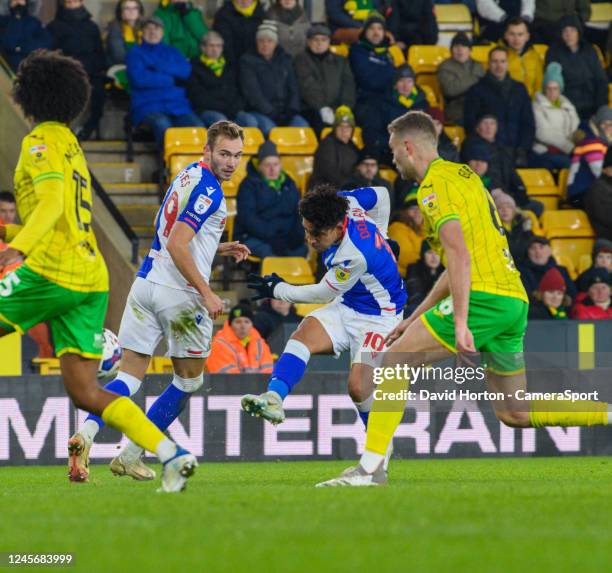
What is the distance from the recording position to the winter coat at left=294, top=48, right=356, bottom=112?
688 inches

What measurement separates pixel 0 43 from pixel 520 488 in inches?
415

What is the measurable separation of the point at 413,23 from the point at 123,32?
161 inches

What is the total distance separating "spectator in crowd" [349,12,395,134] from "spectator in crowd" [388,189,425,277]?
1.75m

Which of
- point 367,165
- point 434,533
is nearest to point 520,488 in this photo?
point 434,533

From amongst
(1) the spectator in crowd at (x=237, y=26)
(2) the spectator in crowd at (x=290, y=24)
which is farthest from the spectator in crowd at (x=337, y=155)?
(2) the spectator in crowd at (x=290, y=24)

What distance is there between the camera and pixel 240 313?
555 inches

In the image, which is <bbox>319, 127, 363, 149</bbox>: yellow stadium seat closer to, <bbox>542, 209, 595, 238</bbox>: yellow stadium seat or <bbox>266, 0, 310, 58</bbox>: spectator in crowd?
<bbox>266, 0, 310, 58</bbox>: spectator in crowd

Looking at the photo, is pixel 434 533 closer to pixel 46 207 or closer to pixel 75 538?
pixel 75 538

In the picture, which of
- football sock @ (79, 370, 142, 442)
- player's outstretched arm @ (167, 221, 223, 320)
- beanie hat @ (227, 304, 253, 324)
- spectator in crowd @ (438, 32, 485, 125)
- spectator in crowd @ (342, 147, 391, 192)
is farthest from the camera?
spectator in crowd @ (438, 32, 485, 125)

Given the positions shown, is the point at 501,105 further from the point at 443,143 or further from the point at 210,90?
the point at 210,90

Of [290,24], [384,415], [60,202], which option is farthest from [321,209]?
[290,24]

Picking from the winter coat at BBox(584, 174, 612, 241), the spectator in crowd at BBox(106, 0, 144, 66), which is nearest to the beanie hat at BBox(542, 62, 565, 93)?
the winter coat at BBox(584, 174, 612, 241)

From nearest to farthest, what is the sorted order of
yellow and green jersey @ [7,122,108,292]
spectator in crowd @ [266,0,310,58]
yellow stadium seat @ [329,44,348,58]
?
yellow and green jersey @ [7,122,108,292]
spectator in crowd @ [266,0,310,58]
yellow stadium seat @ [329,44,348,58]

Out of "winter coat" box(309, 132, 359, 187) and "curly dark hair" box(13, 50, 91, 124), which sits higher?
"curly dark hair" box(13, 50, 91, 124)
